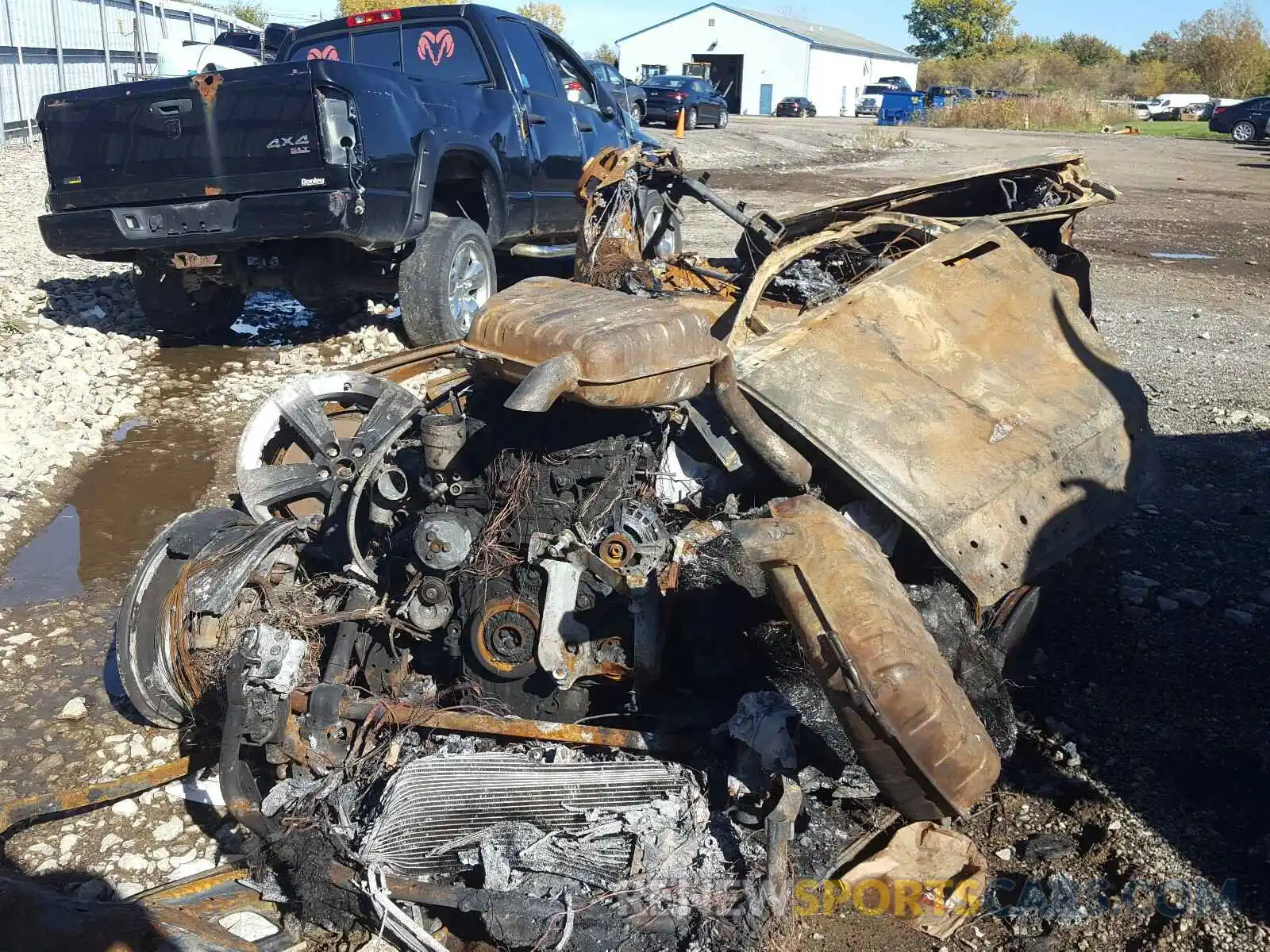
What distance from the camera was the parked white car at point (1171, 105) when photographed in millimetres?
44125

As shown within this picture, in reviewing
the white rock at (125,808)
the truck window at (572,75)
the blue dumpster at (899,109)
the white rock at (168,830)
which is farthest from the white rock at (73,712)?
the blue dumpster at (899,109)

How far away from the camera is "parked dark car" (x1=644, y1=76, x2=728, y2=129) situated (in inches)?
1105

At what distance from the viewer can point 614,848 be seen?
8.82ft

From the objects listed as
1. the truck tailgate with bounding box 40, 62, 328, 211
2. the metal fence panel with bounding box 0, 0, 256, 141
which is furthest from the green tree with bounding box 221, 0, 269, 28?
the truck tailgate with bounding box 40, 62, 328, 211

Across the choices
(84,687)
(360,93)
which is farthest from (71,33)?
(84,687)

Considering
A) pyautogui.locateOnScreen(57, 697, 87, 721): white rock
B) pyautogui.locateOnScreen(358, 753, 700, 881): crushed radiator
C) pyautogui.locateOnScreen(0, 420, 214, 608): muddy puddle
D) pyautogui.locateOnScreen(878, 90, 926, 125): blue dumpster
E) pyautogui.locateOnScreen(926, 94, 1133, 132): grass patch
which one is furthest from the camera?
pyautogui.locateOnScreen(878, 90, 926, 125): blue dumpster

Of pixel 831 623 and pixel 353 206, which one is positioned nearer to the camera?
pixel 831 623

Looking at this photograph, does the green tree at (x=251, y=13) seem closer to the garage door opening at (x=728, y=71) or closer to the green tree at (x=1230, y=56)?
the garage door opening at (x=728, y=71)

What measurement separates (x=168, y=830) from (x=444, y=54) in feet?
19.6

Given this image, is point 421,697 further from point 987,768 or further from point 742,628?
point 987,768

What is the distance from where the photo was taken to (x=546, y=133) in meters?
7.64

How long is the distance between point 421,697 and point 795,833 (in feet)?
4.24

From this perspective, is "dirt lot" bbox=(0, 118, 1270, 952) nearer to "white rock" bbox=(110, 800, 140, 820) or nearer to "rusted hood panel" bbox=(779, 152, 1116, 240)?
"white rock" bbox=(110, 800, 140, 820)

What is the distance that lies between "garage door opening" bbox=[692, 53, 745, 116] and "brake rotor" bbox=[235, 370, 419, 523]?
170 ft
